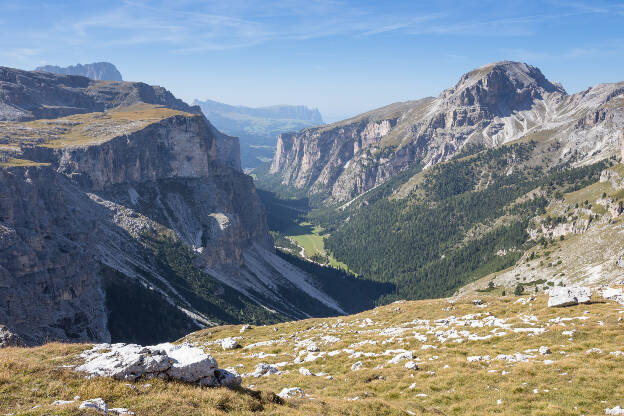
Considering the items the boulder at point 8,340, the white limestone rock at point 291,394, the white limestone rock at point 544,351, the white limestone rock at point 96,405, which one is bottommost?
the boulder at point 8,340

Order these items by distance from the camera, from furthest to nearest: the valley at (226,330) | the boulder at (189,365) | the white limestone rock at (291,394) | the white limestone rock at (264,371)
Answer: the white limestone rock at (264,371)
the white limestone rock at (291,394)
the boulder at (189,365)
the valley at (226,330)

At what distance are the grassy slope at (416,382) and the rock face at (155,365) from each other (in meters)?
0.76

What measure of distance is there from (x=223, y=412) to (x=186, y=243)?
16969 cm

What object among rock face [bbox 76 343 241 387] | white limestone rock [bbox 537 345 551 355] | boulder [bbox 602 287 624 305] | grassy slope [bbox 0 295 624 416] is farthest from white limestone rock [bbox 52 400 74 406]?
boulder [bbox 602 287 624 305]

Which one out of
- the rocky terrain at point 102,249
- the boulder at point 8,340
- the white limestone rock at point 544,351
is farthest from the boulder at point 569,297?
the rocky terrain at point 102,249

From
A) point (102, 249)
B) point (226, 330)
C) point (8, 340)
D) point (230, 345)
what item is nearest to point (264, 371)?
point (230, 345)

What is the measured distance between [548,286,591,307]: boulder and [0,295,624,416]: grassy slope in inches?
51.1

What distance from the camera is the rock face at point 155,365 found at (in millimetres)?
22781

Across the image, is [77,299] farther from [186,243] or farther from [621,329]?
[621,329]

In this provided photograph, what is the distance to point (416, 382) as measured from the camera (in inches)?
1164

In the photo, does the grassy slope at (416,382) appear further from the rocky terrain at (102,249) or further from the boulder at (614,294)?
the rocky terrain at (102,249)

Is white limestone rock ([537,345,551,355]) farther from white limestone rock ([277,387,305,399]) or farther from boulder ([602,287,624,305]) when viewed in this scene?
white limestone rock ([277,387,305,399])

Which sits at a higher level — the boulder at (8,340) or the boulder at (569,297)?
the boulder at (569,297)

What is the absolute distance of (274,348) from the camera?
162 ft
